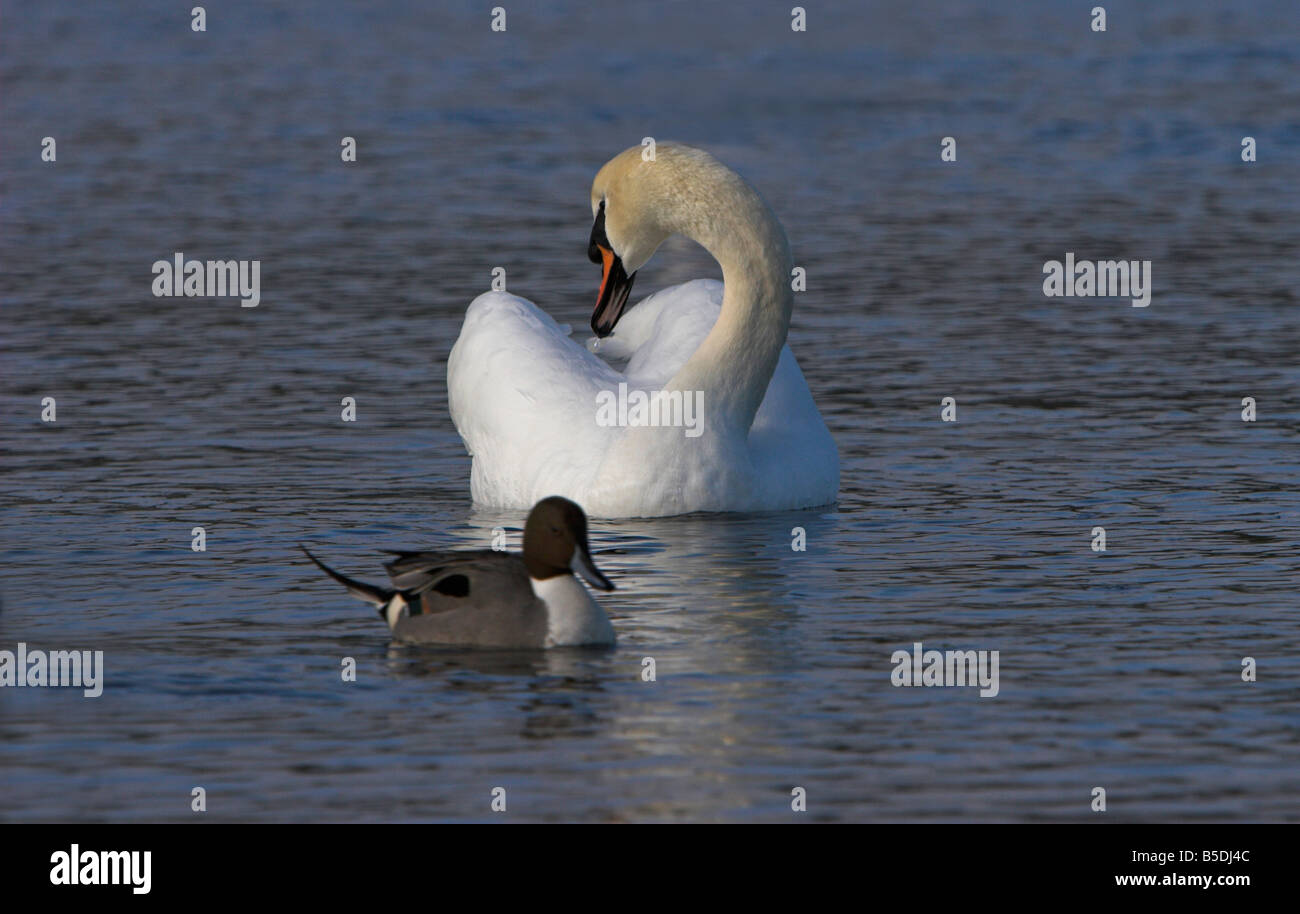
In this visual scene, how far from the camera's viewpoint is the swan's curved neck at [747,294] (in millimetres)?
12633

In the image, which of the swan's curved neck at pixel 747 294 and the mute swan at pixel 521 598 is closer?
the mute swan at pixel 521 598

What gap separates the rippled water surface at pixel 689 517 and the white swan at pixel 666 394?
0.87 feet

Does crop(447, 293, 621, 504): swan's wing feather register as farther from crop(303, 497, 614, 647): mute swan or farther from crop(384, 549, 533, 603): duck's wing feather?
crop(303, 497, 614, 647): mute swan

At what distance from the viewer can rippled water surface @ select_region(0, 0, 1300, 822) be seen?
28.0ft

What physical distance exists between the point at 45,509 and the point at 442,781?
16.4ft
